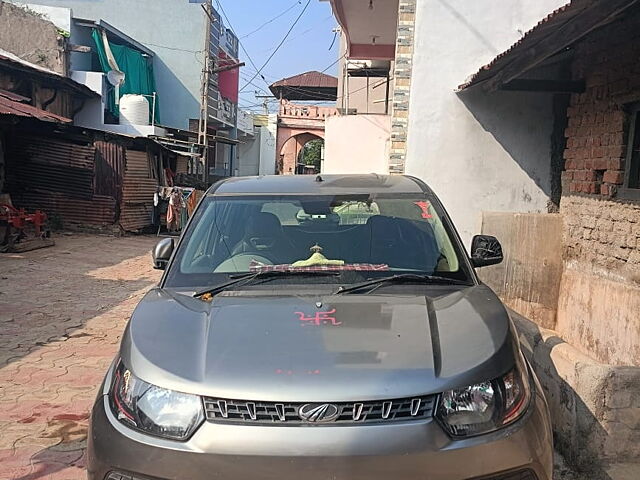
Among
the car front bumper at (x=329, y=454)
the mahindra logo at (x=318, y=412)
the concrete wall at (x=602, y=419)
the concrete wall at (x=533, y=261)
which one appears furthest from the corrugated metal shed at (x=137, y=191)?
the mahindra logo at (x=318, y=412)

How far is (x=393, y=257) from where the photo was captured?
314cm

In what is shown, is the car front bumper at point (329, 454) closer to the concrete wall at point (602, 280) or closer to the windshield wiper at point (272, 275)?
the windshield wiper at point (272, 275)

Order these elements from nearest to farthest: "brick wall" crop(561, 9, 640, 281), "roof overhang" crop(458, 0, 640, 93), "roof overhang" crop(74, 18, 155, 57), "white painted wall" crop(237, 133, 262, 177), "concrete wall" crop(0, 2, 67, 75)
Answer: "roof overhang" crop(458, 0, 640, 93) → "brick wall" crop(561, 9, 640, 281) → "concrete wall" crop(0, 2, 67, 75) → "roof overhang" crop(74, 18, 155, 57) → "white painted wall" crop(237, 133, 262, 177)

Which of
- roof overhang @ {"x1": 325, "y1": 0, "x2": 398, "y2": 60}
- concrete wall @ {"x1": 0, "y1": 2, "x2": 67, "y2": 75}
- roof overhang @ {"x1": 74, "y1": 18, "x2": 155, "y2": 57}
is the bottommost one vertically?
roof overhang @ {"x1": 325, "y1": 0, "x2": 398, "y2": 60}

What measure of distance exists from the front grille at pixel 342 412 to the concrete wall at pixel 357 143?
10.5 metres

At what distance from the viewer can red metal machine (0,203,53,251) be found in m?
11.1

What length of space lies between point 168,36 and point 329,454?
86.7ft

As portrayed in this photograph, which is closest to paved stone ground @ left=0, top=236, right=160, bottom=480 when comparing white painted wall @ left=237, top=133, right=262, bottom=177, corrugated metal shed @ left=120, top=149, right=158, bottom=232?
corrugated metal shed @ left=120, top=149, right=158, bottom=232

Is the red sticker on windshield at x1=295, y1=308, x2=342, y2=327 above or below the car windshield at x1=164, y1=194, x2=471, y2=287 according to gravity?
below

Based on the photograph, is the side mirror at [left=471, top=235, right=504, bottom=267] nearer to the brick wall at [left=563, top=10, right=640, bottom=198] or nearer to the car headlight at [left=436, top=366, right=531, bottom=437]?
the car headlight at [left=436, top=366, right=531, bottom=437]

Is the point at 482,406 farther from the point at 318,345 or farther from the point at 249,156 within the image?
the point at 249,156

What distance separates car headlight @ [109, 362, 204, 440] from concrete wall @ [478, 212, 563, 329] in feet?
16.3

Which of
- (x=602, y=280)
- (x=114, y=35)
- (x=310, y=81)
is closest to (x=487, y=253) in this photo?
(x=602, y=280)

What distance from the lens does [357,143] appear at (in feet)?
41.8
